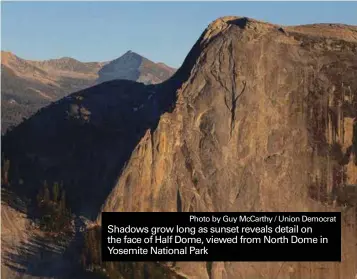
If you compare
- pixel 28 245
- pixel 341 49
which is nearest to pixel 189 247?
pixel 28 245

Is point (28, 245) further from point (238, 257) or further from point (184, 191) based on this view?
point (238, 257)

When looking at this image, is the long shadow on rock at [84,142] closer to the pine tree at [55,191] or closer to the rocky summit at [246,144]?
the rocky summit at [246,144]

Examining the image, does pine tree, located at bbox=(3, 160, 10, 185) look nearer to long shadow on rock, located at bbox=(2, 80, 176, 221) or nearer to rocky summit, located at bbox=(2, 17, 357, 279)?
long shadow on rock, located at bbox=(2, 80, 176, 221)
